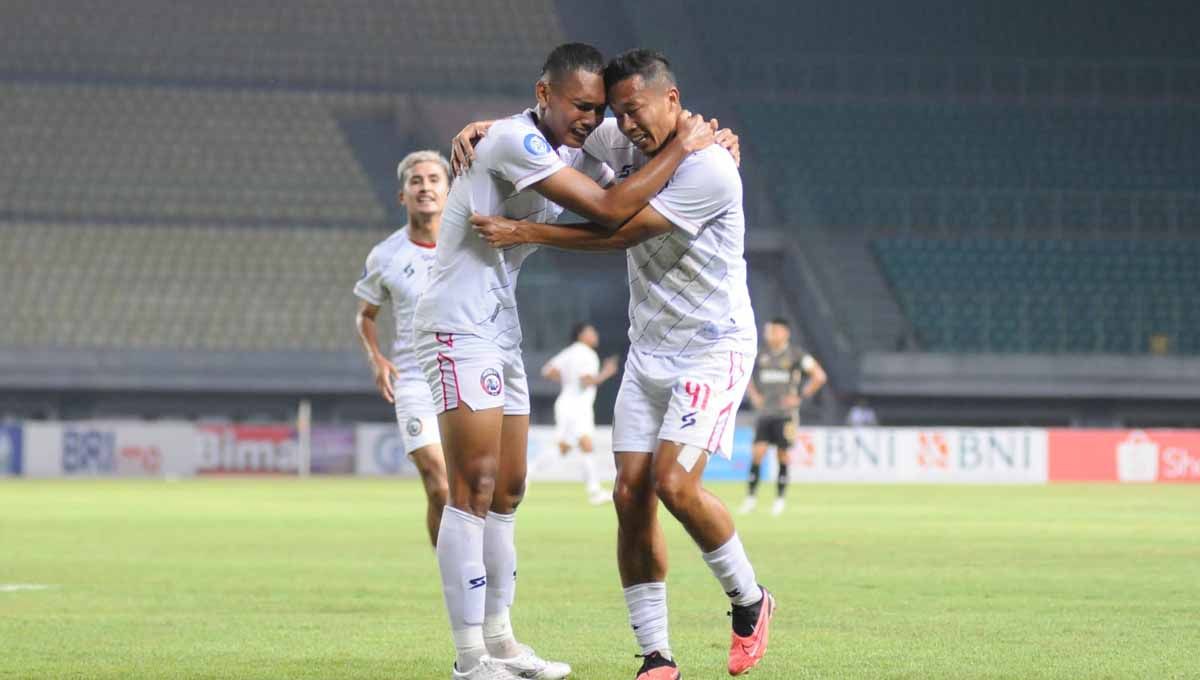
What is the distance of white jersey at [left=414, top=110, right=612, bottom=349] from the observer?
6574mm

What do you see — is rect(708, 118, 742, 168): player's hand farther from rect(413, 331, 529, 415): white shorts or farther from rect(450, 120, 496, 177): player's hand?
rect(413, 331, 529, 415): white shorts

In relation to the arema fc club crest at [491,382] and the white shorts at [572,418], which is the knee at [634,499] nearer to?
the arema fc club crest at [491,382]

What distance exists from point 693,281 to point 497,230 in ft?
2.58

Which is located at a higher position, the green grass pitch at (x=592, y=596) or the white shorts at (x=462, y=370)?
the white shorts at (x=462, y=370)

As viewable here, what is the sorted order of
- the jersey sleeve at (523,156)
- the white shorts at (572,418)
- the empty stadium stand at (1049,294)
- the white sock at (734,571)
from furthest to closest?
1. the empty stadium stand at (1049,294)
2. the white shorts at (572,418)
3. the white sock at (734,571)
4. the jersey sleeve at (523,156)

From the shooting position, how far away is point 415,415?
1095cm

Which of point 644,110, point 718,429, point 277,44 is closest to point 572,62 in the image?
point 644,110

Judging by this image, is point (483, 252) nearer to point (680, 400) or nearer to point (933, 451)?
point (680, 400)

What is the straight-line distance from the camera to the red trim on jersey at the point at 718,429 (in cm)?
677

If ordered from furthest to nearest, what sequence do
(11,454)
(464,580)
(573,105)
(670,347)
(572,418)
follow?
1. (11,454)
2. (572,418)
3. (670,347)
4. (464,580)
5. (573,105)

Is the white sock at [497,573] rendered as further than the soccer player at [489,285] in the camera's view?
Yes

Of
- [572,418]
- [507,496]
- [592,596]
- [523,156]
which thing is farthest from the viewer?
[572,418]

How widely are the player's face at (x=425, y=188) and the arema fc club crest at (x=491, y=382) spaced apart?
396 centimetres

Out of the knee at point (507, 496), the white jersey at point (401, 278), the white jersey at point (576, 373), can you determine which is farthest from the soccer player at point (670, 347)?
the white jersey at point (576, 373)
